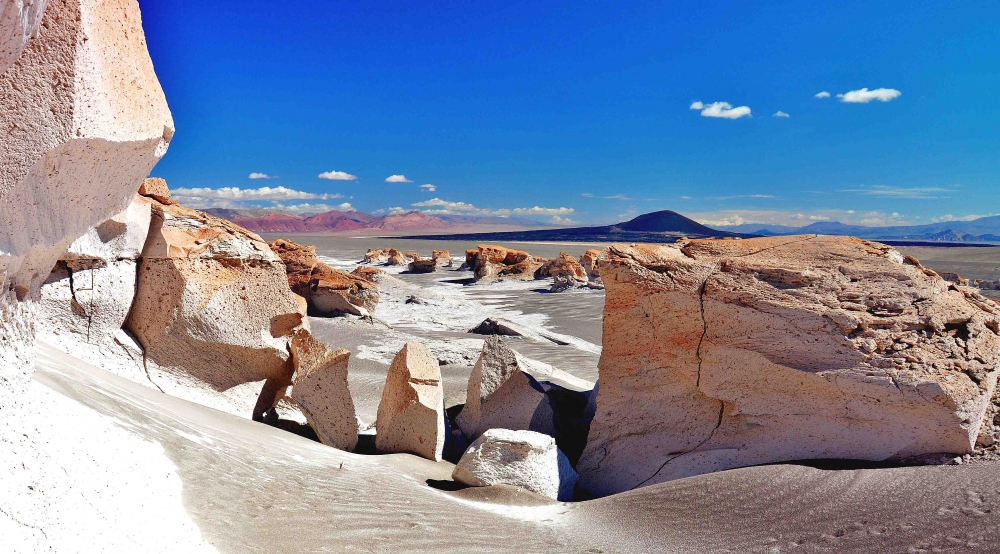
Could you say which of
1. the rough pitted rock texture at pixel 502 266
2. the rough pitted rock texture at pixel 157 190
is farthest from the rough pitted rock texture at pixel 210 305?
the rough pitted rock texture at pixel 502 266

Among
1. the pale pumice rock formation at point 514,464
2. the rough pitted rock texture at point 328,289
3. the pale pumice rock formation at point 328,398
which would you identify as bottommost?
the pale pumice rock formation at point 514,464

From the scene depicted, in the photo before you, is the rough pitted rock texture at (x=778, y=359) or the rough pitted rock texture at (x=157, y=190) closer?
the rough pitted rock texture at (x=778, y=359)

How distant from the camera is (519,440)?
164 inches

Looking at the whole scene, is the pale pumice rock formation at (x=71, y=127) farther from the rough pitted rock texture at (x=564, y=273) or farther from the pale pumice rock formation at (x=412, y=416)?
the rough pitted rock texture at (x=564, y=273)

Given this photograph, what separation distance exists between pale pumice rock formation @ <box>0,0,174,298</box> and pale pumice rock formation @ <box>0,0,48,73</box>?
0.02 metres

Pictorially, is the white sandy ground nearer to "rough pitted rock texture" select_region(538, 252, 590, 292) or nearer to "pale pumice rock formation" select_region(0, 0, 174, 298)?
"pale pumice rock formation" select_region(0, 0, 174, 298)

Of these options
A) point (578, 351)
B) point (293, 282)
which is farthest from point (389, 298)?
point (578, 351)

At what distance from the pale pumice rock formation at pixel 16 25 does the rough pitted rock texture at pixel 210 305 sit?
319 centimetres

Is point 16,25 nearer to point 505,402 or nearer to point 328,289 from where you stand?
point 505,402

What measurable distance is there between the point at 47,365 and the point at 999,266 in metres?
45.8

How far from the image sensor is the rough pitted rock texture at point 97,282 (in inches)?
168

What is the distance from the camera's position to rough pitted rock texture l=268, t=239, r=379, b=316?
37.8 feet

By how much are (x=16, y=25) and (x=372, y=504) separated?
264cm

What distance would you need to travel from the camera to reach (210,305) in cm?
489
